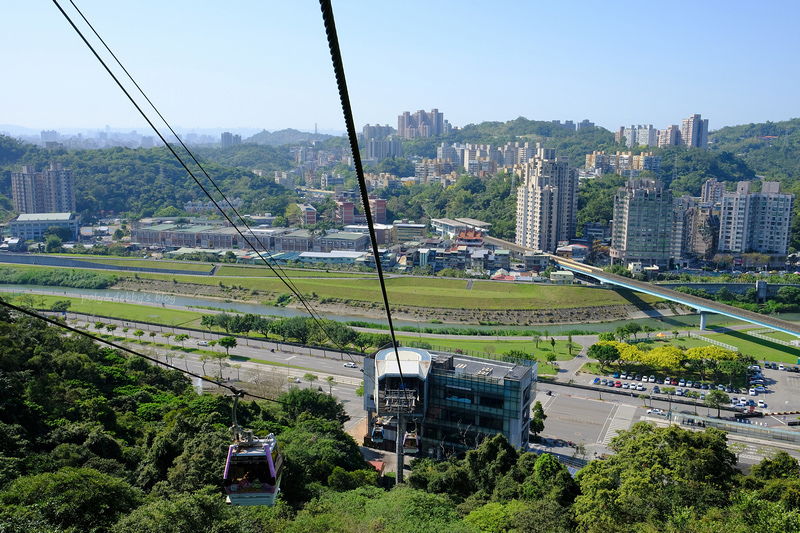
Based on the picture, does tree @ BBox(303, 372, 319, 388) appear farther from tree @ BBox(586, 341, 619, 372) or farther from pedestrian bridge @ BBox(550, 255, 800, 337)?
pedestrian bridge @ BBox(550, 255, 800, 337)

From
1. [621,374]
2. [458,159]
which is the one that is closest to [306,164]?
[458,159]

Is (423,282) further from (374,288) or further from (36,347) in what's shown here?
(36,347)

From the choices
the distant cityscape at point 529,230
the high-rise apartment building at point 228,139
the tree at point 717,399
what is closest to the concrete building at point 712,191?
the distant cityscape at point 529,230

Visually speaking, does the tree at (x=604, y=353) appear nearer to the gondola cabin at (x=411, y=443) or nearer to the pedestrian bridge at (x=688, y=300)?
the pedestrian bridge at (x=688, y=300)

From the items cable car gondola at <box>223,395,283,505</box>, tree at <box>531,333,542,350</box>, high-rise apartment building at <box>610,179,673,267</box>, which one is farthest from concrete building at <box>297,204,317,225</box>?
cable car gondola at <box>223,395,283,505</box>

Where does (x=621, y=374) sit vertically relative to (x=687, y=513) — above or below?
below

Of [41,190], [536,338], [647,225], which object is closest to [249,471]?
[536,338]
